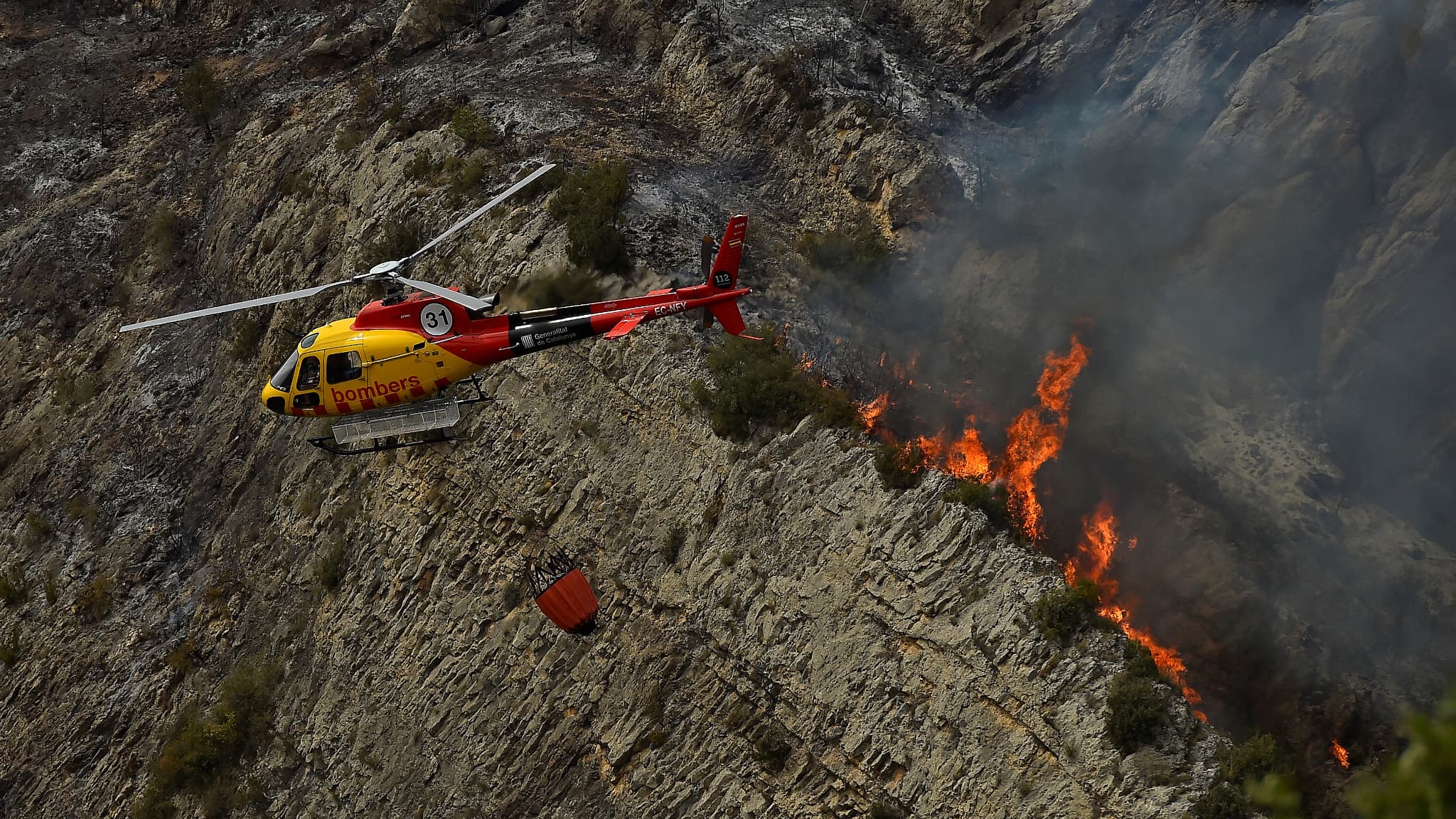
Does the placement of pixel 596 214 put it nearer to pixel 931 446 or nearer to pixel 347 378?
pixel 347 378

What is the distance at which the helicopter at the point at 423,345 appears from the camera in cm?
2495

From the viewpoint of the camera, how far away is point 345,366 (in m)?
25.5

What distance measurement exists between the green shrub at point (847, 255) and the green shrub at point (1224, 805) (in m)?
18.2

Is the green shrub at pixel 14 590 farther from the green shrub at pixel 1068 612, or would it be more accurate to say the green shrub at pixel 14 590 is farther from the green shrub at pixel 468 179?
the green shrub at pixel 1068 612

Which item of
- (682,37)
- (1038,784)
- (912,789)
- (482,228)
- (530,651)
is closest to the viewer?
(1038,784)

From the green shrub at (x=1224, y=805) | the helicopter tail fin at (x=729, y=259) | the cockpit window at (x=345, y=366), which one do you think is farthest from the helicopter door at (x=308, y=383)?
the green shrub at (x=1224, y=805)

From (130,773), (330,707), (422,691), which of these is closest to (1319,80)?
(422,691)

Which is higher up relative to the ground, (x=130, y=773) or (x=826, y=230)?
(x=826, y=230)

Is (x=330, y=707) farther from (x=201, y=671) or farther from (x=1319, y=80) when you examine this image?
(x=1319, y=80)

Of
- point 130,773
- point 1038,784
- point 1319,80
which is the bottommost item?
point 130,773

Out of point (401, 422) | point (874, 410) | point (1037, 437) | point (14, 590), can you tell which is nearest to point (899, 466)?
point (874, 410)

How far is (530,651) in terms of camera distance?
91.4 ft

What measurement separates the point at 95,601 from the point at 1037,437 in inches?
1219

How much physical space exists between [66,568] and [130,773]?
851 centimetres
